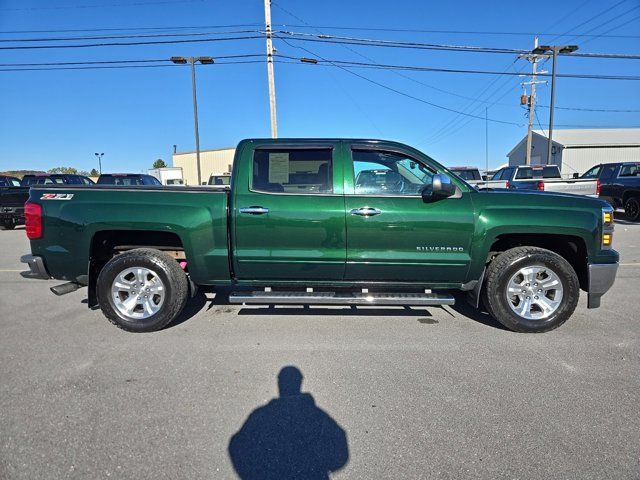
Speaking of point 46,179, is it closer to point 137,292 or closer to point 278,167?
point 137,292

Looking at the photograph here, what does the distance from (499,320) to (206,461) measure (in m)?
3.13

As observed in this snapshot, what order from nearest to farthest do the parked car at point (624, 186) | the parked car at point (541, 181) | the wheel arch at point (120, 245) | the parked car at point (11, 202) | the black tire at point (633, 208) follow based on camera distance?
the wheel arch at point (120, 245) → the parked car at point (541, 181) → the parked car at point (11, 202) → the parked car at point (624, 186) → the black tire at point (633, 208)

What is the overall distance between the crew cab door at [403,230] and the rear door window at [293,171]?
0.26 meters

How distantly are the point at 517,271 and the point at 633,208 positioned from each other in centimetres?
1263

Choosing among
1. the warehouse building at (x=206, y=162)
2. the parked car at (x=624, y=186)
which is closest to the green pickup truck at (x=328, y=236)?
→ the parked car at (x=624, y=186)

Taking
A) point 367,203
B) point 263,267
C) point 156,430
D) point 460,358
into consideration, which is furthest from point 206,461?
point 367,203

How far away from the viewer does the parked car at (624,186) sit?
41.2 ft

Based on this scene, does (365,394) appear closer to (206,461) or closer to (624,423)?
(206,461)

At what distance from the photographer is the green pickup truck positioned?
3.81m

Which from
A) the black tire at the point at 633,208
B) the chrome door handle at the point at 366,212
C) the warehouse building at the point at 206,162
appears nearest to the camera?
the chrome door handle at the point at 366,212

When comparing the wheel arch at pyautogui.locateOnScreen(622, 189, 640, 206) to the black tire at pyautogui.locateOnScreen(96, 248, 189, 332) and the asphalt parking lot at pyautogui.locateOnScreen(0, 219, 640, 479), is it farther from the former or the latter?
the black tire at pyautogui.locateOnScreen(96, 248, 189, 332)

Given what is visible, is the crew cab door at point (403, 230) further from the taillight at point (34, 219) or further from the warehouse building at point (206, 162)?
the warehouse building at point (206, 162)

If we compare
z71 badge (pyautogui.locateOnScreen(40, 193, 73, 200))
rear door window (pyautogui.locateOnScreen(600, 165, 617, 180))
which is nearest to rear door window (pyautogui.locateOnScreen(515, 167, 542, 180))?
rear door window (pyautogui.locateOnScreen(600, 165, 617, 180))

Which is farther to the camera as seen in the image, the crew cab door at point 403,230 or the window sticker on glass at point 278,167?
the window sticker on glass at point 278,167
